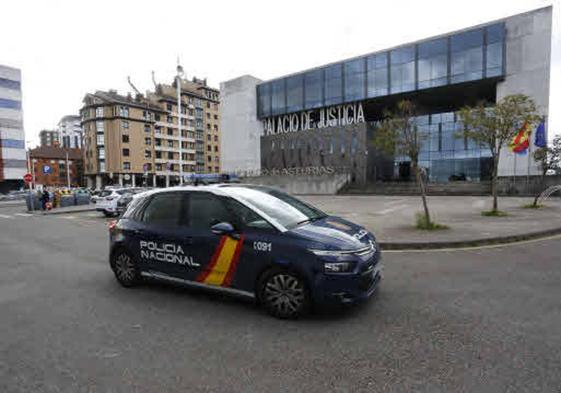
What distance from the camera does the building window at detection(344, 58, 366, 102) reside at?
1565 inches

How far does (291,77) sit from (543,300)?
152 feet

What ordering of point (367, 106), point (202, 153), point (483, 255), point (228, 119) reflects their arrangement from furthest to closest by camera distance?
point (202, 153) < point (228, 119) < point (367, 106) < point (483, 255)

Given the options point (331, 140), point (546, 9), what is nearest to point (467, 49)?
point (546, 9)

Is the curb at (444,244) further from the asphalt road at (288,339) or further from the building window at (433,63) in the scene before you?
the building window at (433,63)

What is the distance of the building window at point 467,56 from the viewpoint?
3253cm

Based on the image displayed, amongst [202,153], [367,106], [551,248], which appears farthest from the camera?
[202,153]

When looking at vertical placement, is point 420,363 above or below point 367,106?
below

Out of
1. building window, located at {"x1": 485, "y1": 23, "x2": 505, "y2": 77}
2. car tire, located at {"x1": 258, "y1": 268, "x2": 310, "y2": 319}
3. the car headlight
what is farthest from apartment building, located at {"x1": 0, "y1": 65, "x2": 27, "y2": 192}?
building window, located at {"x1": 485, "y1": 23, "x2": 505, "y2": 77}

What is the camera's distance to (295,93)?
45719 mm

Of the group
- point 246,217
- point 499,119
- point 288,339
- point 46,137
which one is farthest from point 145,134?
point 46,137

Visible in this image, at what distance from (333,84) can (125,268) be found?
42156mm

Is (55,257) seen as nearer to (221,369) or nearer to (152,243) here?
(152,243)

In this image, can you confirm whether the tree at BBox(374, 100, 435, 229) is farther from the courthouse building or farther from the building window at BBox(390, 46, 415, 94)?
the building window at BBox(390, 46, 415, 94)

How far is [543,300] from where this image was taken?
407cm
